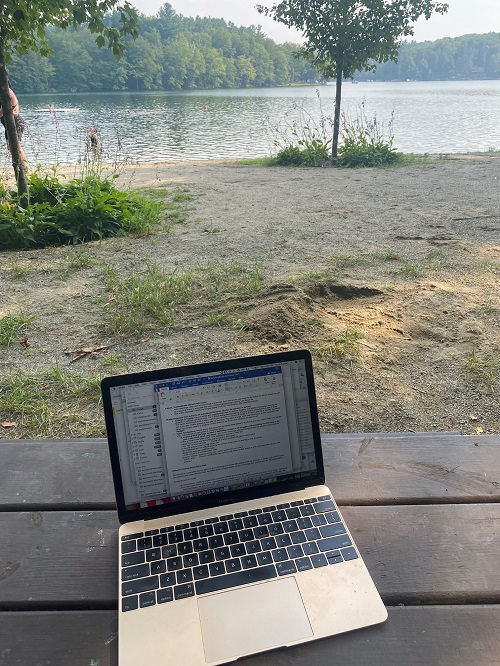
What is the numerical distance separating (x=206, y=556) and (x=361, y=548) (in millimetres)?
303

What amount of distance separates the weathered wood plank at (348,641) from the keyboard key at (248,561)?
176 millimetres

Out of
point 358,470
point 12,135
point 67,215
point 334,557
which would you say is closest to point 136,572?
point 334,557

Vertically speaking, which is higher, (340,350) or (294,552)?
(294,552)

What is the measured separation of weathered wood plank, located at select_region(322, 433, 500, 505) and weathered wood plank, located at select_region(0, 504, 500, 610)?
0.05 meters

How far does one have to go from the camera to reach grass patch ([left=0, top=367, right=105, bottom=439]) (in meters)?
2.56

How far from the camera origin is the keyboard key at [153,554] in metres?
1.02

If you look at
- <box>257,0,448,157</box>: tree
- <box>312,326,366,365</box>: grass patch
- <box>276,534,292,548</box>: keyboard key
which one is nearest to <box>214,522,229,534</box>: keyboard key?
<box>276,534,292,548</box>: keyboard key

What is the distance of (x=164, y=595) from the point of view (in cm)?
95

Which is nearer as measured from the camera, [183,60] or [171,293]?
[171,293]

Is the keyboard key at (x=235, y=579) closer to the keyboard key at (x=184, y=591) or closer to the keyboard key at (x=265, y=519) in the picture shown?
the keyboard key at (x=184, y=591)

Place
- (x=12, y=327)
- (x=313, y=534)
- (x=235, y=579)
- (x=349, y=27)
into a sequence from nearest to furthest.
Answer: (x=235, y=579) < (x=313, y=534) < (x=12, y=327) < (x=349, y=27)

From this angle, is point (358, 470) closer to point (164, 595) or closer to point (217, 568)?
point (217, 568)

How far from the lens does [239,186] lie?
8.97 m

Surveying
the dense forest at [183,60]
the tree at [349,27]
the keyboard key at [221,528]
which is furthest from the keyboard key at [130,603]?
the dense forest at [183,60]
